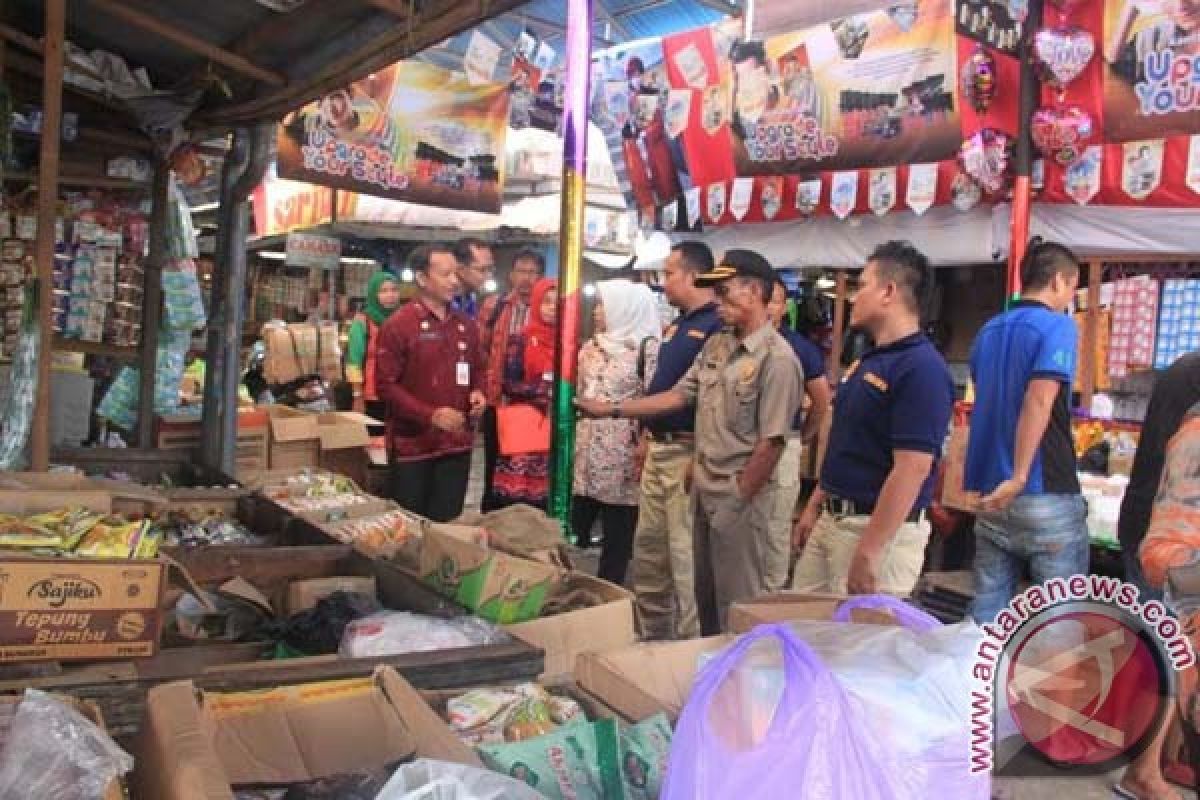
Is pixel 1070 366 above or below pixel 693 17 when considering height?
below

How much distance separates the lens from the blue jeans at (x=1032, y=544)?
13.0 ft

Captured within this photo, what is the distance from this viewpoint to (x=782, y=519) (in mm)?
4516

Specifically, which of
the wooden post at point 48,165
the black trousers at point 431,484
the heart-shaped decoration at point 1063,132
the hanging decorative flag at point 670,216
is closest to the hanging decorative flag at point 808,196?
the hanging decorative flag at point 670,216

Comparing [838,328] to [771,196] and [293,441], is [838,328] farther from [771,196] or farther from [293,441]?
[293,441]

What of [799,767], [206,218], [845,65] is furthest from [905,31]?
[206,218]

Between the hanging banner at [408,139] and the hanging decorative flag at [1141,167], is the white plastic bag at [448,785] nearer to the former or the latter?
the hanging decorative flag at [1141,167]

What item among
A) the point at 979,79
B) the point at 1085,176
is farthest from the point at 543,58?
the point at 1085,176

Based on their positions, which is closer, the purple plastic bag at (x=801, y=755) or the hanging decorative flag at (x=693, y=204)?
the purple plastic bag at (x=801, y=755)

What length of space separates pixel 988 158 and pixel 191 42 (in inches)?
186

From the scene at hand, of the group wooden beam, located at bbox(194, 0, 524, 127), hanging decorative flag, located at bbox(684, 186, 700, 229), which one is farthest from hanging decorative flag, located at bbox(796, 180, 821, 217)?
wooden beam, located at bbox(194, 0, 524, 127)

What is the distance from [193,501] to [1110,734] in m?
3.32

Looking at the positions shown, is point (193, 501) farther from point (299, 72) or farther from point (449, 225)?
point (449, 225)

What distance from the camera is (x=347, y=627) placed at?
2.51 metres

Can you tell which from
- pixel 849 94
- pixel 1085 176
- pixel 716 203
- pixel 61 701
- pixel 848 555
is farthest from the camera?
pixel 716 203
